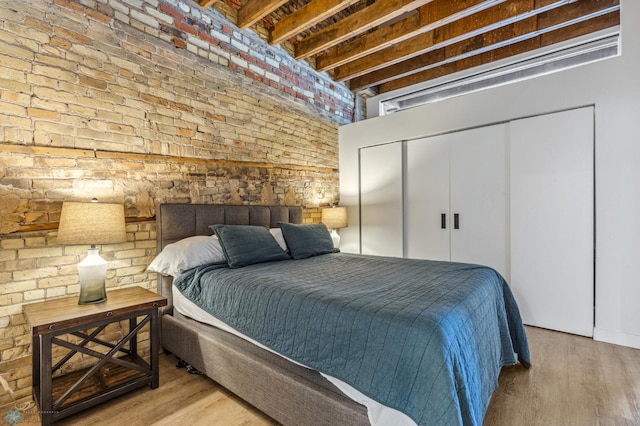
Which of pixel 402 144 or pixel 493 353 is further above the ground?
pixel 402 144

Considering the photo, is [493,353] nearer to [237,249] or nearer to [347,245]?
[237,249]

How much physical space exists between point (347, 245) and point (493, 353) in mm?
3038

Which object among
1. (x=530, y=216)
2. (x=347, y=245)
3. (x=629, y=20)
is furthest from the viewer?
(x=347, y=245)

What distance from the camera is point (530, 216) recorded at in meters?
3.18

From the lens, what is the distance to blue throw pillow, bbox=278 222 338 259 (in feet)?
9.71

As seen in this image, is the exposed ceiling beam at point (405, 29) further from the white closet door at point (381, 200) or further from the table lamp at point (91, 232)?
the table lamp at point (91, 232)

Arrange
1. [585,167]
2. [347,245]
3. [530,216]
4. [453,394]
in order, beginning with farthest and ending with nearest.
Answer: [347,245], [530,216], [585,167], [453,394]

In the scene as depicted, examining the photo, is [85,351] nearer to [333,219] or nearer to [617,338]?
[333,219]

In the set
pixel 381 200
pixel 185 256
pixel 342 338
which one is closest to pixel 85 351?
pixel 185 256

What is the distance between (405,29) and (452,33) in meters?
0.53

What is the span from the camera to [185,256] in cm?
A: 238

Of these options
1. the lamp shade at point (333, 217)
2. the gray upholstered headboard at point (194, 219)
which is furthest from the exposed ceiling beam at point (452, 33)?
the gray upholstered headboard at point (194, 219)

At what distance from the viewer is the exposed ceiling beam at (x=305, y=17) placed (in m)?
2.91

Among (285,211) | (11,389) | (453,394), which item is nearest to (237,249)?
(285,211)
